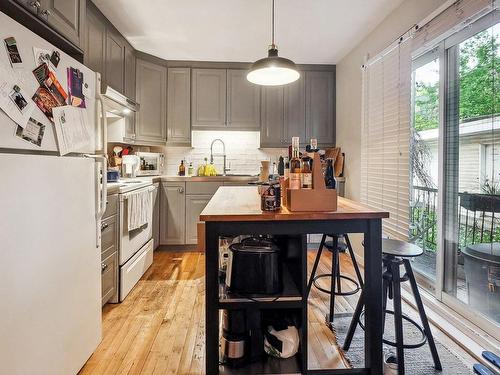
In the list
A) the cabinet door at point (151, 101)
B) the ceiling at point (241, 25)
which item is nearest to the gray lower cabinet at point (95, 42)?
the ceiling at point (241, 25)

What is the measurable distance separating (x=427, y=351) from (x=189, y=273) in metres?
2.17

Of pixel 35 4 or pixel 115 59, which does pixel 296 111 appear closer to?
pixel 115 59

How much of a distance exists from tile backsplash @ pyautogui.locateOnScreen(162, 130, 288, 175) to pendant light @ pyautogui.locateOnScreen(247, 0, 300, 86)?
84.3 inches

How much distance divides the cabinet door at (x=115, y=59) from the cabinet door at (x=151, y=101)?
0.46 m

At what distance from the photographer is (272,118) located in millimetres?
4137

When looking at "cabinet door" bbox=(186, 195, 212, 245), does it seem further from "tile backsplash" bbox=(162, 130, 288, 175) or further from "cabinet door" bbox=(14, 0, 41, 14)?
"cabinet door" bbox=(14, 0, 41, 14)

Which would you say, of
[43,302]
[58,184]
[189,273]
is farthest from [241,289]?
[189,273]

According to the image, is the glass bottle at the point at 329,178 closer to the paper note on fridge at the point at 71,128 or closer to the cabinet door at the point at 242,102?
the paper note on fridge at the point at 71,128

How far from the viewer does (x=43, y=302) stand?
1260 mm

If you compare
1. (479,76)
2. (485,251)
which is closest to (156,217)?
(485,251)

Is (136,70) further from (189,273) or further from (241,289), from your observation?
(241,289)

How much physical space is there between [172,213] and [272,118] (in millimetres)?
1869

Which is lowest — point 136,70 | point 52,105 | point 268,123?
point 52,105

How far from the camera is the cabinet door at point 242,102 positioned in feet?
13.3
